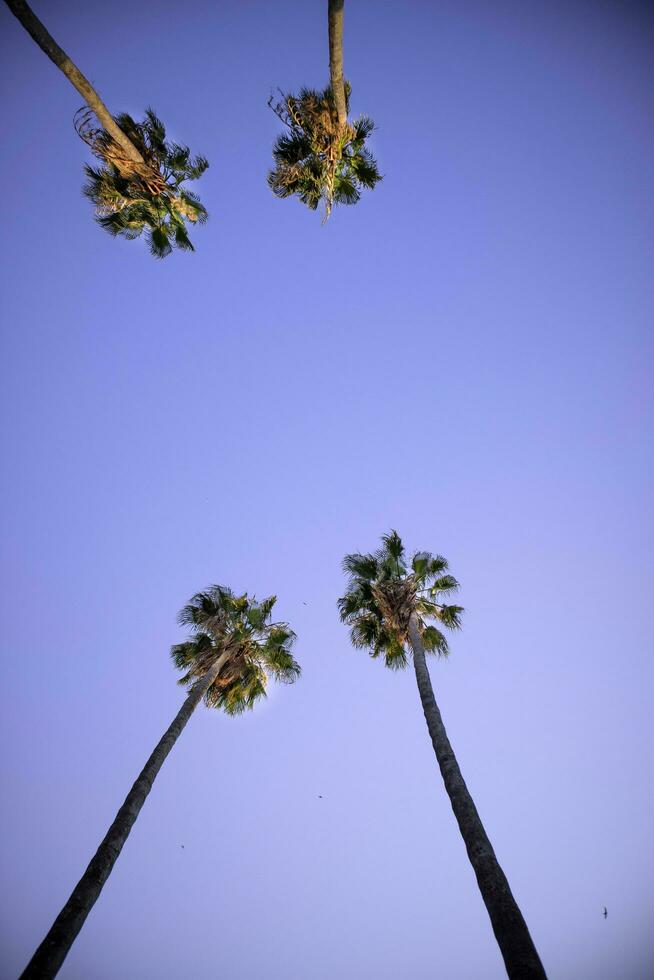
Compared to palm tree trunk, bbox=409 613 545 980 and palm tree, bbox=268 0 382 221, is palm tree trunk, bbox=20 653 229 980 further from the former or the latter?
palm tree, bbox=268 0 382 221

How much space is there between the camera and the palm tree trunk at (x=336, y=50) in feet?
29.1

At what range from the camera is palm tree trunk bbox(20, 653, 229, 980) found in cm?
680

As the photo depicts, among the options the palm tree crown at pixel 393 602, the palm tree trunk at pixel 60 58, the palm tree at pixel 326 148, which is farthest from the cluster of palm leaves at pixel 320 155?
the palm tree crown at pixel 393 602

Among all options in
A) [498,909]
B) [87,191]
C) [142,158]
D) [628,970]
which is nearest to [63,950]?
[498,909]

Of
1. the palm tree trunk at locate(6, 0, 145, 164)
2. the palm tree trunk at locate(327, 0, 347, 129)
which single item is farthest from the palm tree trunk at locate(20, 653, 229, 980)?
the palm tree trunk at locate(327, 0, 347, 129)

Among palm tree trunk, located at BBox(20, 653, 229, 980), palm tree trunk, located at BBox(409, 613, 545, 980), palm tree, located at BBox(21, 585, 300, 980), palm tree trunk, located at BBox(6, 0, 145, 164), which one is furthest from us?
palm tree, located at BBox(21, 585, 300, 980)

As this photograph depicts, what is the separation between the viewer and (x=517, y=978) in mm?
5137

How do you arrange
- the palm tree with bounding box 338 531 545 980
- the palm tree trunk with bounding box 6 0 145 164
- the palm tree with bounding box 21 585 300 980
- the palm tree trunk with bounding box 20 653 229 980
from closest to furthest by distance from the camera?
the palm tree trunk with bounding box 20 653 229 980
the palm tree trunk with bounding box 6 0 145 164
the palm tree with bounding box 338 531 545 980
the palm tree with bounding box 21 585 300 980

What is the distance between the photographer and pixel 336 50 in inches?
372

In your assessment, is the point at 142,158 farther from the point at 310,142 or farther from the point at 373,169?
the point at 373,169

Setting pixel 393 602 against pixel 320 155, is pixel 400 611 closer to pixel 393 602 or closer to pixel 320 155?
pixel 393 602

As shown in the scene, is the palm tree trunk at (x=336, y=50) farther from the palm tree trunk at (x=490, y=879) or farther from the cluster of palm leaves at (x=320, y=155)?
the palm tree trunk at (x=490, y=879)

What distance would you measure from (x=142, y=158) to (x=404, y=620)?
1500 centimetres

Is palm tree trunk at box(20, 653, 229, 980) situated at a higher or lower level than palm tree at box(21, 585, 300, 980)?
lower
